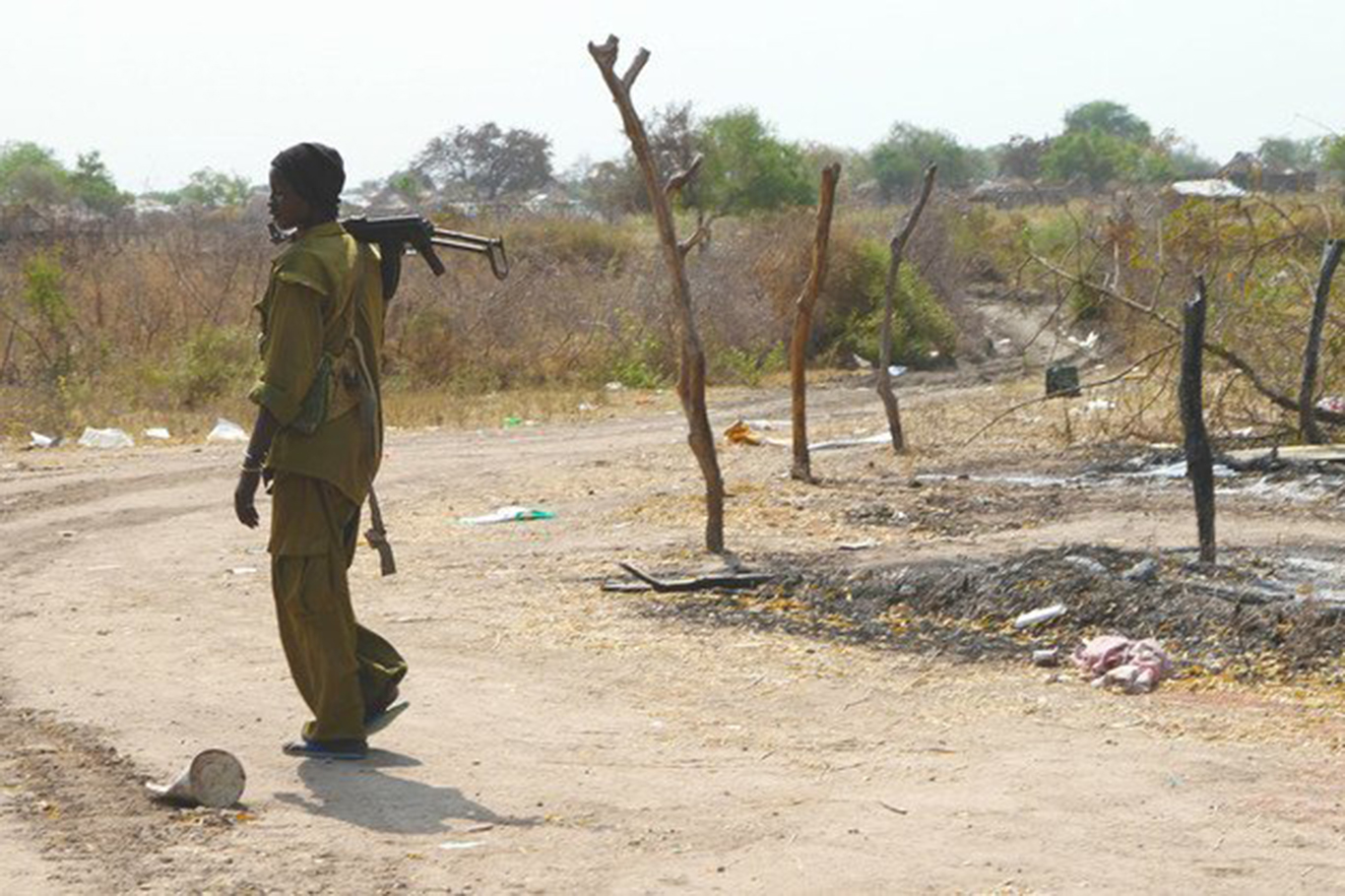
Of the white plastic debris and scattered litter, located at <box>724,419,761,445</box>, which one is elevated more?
scattered litter, located at <box>724,419,761,445</box>

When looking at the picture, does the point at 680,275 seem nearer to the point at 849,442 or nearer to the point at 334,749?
the point at 334,749

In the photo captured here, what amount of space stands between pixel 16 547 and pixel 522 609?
12.8 feet

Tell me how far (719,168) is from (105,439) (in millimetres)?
22597

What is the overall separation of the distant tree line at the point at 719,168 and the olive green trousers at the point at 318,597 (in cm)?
2464

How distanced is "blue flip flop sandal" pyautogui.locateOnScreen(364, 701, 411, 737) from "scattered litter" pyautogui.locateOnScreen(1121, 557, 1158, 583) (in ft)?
12.0

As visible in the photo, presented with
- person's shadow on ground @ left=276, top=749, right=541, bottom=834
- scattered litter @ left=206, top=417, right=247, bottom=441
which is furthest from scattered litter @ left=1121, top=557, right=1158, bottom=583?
scattered litter @ left=206, top=417, right=247, bottom=441

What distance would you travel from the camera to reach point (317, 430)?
19.7ft

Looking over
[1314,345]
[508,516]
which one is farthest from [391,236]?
[1314,345]

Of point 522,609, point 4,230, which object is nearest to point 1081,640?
point 522,609

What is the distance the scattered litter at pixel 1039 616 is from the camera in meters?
8.56

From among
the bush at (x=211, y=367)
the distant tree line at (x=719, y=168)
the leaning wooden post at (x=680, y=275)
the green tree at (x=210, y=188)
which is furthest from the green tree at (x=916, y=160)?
the leaning wooden post at (x=680, y=275)

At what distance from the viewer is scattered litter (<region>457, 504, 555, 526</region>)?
499 inches

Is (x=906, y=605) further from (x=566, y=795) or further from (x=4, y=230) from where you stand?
(x=4, y=230)

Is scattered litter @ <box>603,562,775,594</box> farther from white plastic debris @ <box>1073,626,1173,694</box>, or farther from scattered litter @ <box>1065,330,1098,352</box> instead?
scattered litter @ <box>1065,330,1098,352</box>
